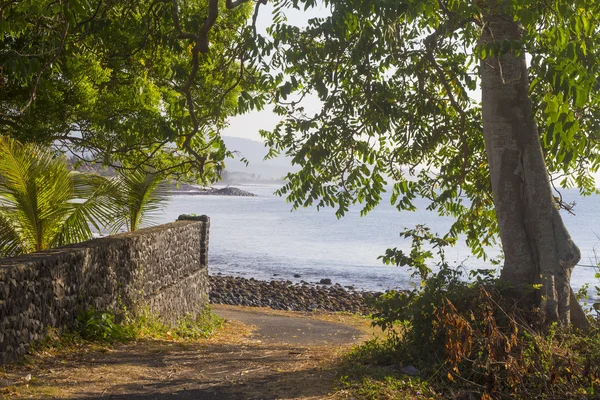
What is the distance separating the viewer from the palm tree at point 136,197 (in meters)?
13.9

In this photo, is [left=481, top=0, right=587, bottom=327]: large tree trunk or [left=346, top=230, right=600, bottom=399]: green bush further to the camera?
[left=481, top=0, right=587, bottom=327]: large tree trunk

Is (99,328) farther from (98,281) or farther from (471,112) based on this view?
(471,112)

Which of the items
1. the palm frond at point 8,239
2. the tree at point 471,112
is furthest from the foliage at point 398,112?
the palm frond at point 8,239

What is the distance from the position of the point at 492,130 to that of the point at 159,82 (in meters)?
9.27

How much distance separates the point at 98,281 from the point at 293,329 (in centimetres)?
842

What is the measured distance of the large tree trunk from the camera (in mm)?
8727

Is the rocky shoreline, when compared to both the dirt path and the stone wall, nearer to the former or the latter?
the stone wall

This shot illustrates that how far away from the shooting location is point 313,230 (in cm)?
7719

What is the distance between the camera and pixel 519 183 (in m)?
8.96

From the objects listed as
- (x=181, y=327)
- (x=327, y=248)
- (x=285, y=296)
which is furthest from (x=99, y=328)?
(x=327, y=248)

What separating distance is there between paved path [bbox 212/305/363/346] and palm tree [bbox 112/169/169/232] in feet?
11.9

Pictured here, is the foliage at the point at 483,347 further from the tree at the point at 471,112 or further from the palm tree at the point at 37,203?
the palm tree at the point at 37,203

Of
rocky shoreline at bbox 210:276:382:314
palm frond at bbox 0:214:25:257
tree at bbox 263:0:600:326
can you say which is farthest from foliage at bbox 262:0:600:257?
rocky shoreline at bbox 210:276:382:314

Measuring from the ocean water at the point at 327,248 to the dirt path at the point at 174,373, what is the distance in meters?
5.37
